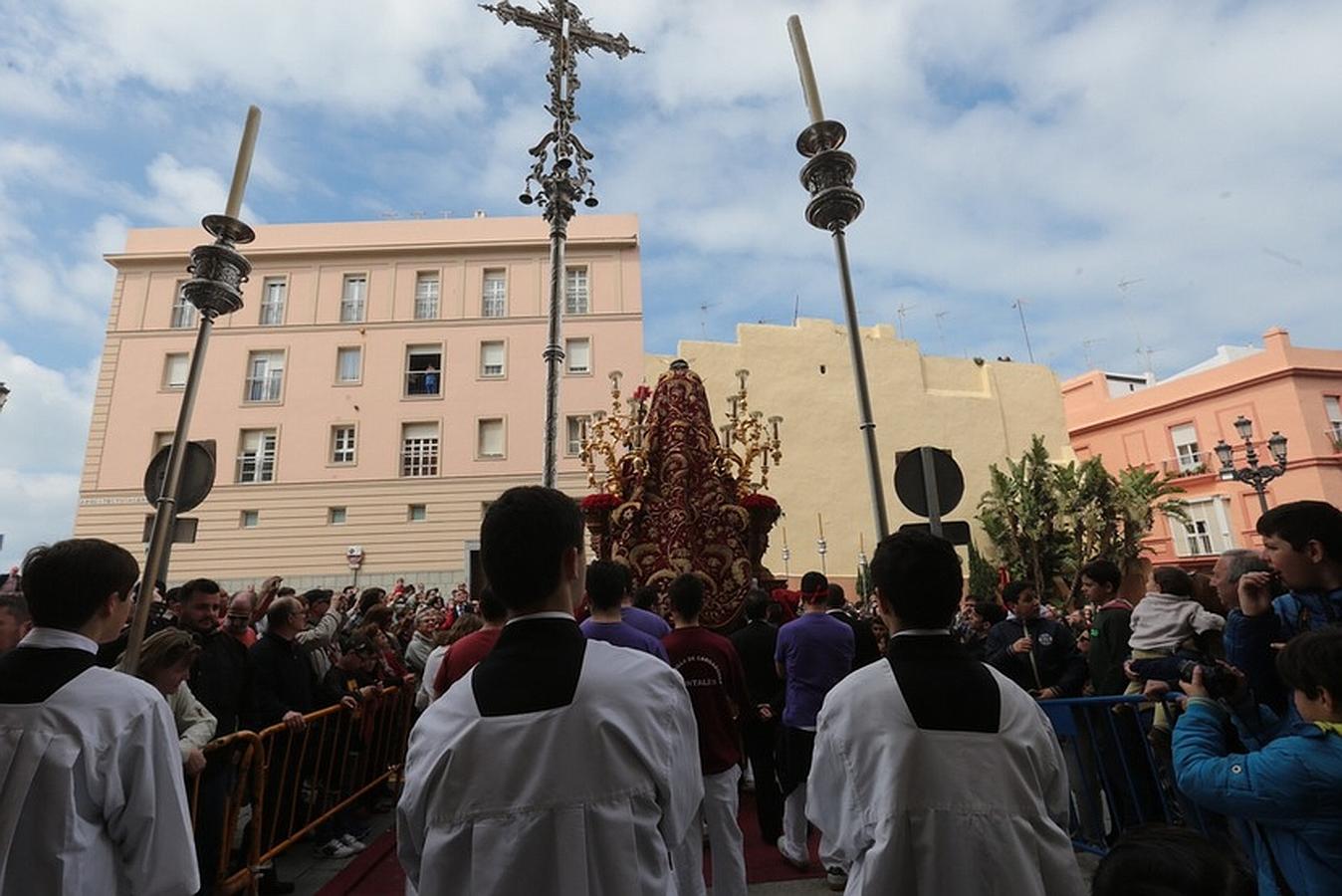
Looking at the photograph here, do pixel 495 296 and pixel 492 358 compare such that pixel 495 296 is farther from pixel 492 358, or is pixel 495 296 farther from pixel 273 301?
pixel 273 301

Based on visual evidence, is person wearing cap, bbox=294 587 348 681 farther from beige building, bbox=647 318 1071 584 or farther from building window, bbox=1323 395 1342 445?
building window, bbox=1323 395 1342 445

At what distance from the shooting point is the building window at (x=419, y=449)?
26.3m

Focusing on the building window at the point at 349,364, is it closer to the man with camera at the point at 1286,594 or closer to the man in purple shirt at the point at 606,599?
the man in purple shirt at the point at 606,599

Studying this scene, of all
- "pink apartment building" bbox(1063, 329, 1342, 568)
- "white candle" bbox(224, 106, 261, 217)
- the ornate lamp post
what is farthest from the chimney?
"white candle" bbox(224, 106, 261, 217)

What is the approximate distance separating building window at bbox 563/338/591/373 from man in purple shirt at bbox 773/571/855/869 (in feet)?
75.7

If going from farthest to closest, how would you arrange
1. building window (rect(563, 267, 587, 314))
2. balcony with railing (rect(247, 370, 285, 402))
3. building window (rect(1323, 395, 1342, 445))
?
building window (rect(1323, 395, 1342, 445)) < building window (rect(563, 267, 587, 314)) < balcony with railing (rect(247, 370, 285, 402))

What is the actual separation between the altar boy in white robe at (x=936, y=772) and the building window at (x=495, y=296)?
27.9 meters

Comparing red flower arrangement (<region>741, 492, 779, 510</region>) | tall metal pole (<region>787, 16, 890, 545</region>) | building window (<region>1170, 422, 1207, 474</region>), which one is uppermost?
building window (<region>1170, 422, 1207, 474</region>)

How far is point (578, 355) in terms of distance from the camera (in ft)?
92.7

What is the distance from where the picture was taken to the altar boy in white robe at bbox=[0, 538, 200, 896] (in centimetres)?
225

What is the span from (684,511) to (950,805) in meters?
7.37

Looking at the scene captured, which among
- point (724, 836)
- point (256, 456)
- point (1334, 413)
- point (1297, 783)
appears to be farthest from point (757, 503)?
point (1334, 413)

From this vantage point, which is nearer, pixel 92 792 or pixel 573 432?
pixel 92 792

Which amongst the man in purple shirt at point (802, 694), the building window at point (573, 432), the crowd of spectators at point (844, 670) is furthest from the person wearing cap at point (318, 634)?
the building window at point (573, 432)
